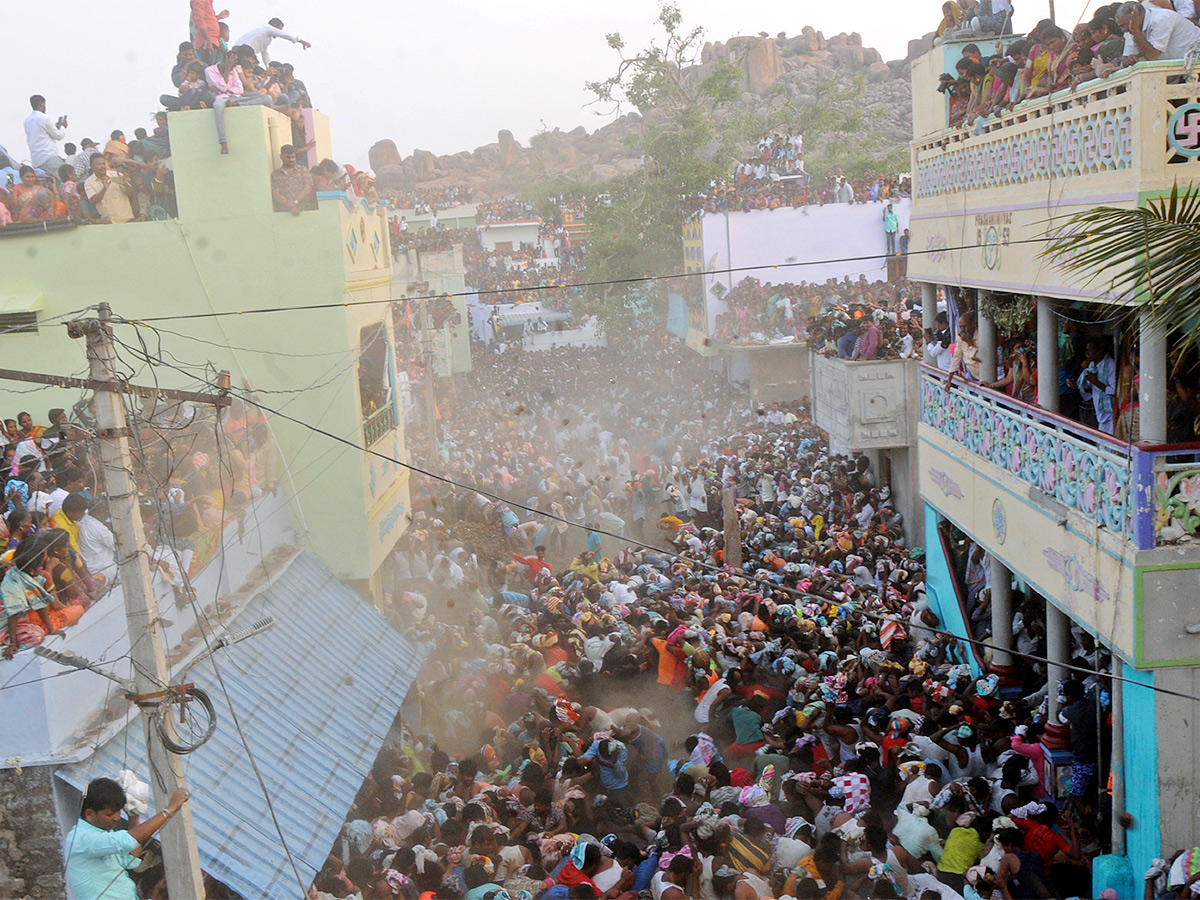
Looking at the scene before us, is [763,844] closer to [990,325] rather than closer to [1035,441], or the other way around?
[1035,441]

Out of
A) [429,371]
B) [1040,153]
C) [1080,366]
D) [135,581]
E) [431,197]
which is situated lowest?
[429,371]

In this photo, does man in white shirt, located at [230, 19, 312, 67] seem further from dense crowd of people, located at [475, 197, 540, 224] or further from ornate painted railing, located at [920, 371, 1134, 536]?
dense crowd of people, located at [475, 197, 540, 224]

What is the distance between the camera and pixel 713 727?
1120cm

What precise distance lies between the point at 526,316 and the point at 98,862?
4687 centimetres

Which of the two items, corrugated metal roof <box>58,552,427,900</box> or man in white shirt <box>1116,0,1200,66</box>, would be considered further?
corrugated metal roof <box>58,552,427,900</box>

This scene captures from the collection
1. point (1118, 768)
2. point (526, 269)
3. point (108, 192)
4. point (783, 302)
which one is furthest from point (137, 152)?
point (526, 269)

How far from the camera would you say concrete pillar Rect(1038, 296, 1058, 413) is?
8.78 meters

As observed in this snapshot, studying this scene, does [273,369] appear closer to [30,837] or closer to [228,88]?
[228,88]

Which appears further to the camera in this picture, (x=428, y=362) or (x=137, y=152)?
(x=428, y=362)

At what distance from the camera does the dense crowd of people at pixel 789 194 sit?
1309 inches

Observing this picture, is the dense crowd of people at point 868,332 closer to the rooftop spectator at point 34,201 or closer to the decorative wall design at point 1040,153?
the decorative wall design at point 1040,153

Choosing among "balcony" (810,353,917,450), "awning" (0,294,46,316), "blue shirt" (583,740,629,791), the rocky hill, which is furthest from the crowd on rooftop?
the rocky hill

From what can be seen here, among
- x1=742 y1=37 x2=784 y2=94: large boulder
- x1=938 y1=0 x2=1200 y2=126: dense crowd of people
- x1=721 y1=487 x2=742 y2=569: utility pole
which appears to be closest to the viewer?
x1=938 y1=0 x2=1200 y2=126: dense crowd of people

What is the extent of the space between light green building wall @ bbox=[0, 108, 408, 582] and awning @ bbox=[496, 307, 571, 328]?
A: 38.3 meters
